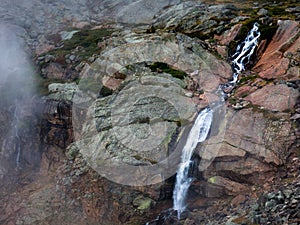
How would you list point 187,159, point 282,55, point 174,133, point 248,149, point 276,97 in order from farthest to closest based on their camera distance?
Answer: point 282,55, point 174,133, point 276,97, point 187,159, point 248,149

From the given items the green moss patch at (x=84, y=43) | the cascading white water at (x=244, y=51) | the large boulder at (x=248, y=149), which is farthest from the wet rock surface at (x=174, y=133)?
the green moss patch at (x=84, y=43)

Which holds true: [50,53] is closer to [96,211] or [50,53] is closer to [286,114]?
[96,211]

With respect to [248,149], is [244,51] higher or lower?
higher

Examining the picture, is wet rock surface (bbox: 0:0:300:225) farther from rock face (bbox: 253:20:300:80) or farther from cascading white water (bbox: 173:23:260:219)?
cascading white water (bbox: 173:23:260:219)

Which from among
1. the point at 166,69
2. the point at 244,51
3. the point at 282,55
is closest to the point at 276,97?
the point at 282,55

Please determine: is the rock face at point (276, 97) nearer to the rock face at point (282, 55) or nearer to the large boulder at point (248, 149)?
the large boulder at point (248, 149)

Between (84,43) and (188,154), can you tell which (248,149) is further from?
(84,43)

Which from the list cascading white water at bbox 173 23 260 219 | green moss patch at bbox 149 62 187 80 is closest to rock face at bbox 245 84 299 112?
cascading white water at bbox 173 23 260 219

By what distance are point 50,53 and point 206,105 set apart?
19631mm

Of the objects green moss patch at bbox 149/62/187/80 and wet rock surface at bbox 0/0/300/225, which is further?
green moss patch at bbox 149/62/187/80

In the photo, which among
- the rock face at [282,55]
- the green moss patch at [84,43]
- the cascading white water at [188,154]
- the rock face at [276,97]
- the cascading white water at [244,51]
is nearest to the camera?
the cascading white water at [188,154]

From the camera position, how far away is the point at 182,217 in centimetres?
1439

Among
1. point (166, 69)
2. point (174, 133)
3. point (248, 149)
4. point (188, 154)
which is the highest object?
point (166, 69)

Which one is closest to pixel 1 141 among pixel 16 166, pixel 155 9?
pixel 16 166
